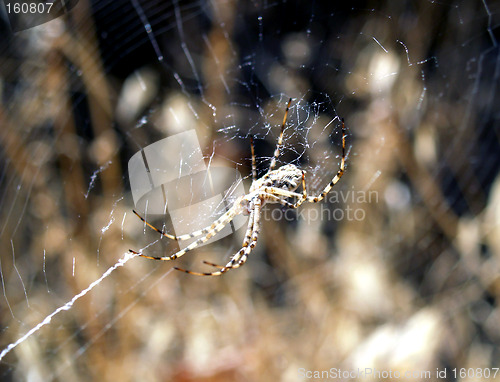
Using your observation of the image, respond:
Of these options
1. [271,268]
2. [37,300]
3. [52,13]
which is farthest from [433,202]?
[52,13]

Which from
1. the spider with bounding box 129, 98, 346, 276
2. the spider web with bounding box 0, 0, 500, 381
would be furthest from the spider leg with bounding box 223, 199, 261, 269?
the spider web with bounding box 0, 0, 500, 381

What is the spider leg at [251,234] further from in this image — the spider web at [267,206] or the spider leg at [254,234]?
the spider web at [267,206]

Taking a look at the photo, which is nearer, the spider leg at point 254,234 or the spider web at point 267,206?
the spider leg at point 254,234

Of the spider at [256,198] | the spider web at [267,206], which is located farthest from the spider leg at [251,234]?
the spider web at [267,206]

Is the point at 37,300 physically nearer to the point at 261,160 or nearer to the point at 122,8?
the point at 261,160

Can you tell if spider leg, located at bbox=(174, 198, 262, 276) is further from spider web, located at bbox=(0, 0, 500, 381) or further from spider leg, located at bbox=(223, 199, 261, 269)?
spider web, located at bbox=(0, 0, 500, 381)

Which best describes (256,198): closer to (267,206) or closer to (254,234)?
(254,234)

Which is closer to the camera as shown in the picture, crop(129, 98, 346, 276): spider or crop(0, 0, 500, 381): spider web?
crop(129, 98, 346, 276): spider

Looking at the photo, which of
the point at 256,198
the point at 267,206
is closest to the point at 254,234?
the point at 256,198
